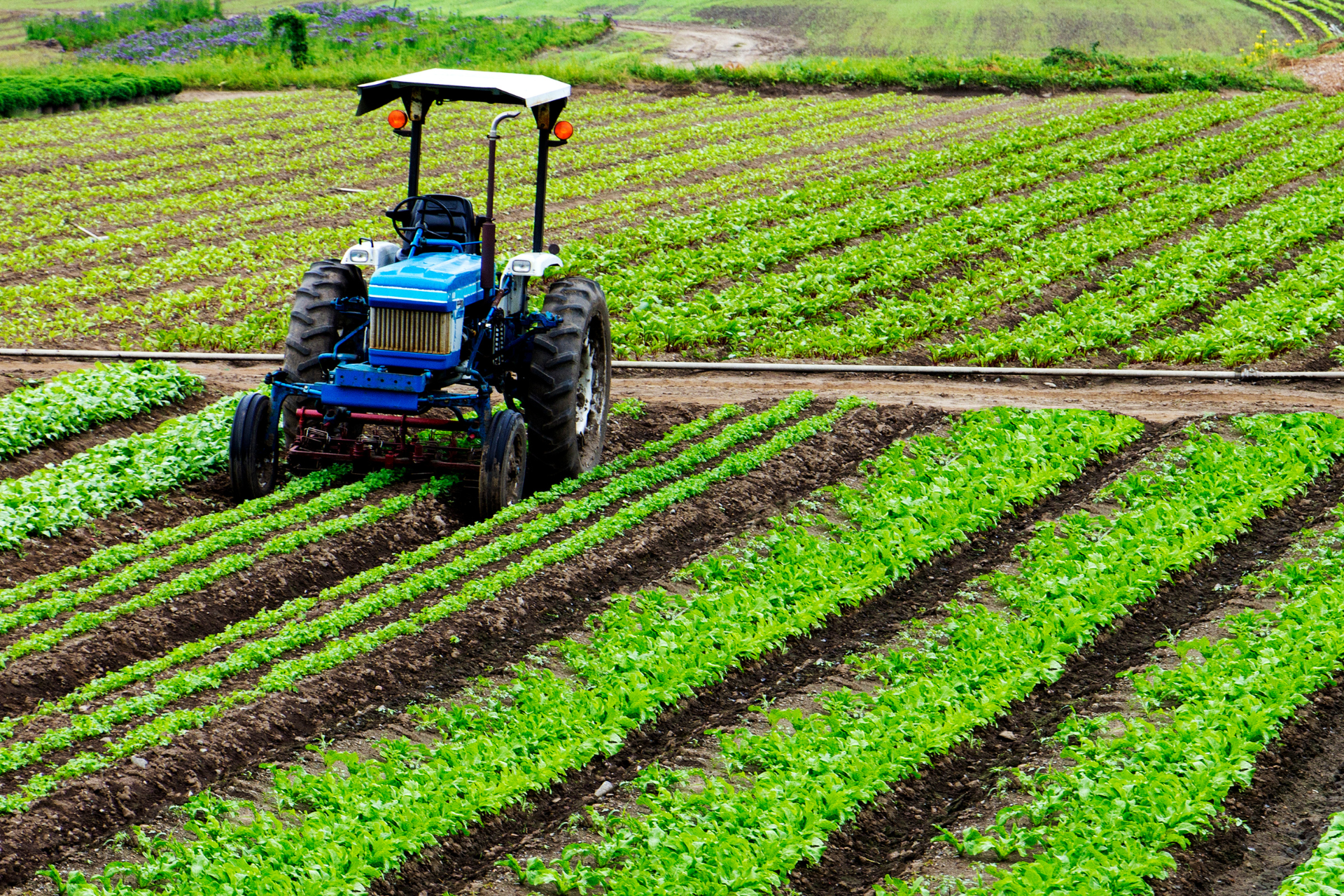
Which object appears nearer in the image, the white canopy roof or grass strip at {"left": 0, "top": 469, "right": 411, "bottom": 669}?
grass strip at {"left": 0, "top": 469, "right": 411, "bottom": 669}

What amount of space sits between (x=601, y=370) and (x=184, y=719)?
18.4 ft

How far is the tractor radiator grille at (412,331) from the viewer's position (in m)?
9.73

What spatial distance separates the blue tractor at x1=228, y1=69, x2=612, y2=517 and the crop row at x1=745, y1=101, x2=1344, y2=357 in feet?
14.7

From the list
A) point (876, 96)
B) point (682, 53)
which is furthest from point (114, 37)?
point (876, 96)

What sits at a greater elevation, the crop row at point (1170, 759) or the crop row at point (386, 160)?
the crop row at point (386, 160)

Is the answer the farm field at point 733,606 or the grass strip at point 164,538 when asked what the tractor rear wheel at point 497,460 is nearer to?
the farm field at point 733,606

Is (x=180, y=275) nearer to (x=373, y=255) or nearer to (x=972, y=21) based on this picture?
(x=373, y=255)

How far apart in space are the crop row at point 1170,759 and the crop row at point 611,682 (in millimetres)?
1878

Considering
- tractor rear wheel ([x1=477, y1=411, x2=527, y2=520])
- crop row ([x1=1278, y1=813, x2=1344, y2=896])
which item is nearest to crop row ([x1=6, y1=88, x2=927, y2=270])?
tractor rear wheel ([x1=477, y1=411, x2=527, y2=520])

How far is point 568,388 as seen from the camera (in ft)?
33.3

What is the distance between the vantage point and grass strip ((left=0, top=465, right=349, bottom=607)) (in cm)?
830

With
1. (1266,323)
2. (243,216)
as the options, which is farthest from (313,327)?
(243,216)

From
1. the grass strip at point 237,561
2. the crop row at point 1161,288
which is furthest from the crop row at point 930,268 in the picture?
the grass strip at point 237,561

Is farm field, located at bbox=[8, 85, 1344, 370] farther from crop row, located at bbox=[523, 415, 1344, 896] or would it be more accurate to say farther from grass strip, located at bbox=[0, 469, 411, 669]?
grass strip, located at bbox=[0, 469, 411, 669]
